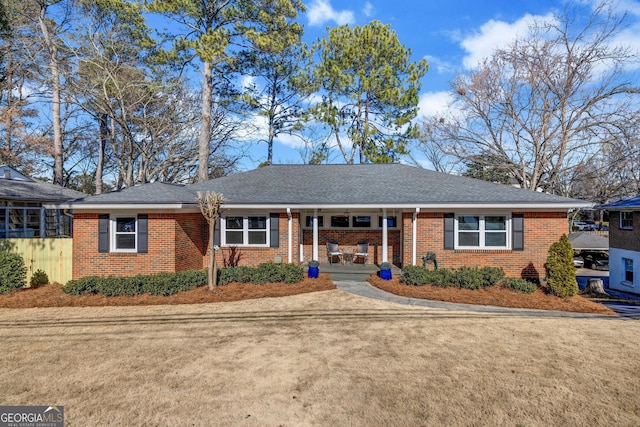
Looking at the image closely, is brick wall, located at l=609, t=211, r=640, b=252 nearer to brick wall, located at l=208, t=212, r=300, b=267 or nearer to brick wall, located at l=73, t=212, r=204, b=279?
brick wall, located at l=208, t=212, r=300, b=267

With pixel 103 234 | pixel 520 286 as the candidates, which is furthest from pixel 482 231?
pixel 103 234

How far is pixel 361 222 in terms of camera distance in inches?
532

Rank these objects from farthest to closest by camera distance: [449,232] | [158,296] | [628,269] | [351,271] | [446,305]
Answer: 1. [628,269]
2. [351,271]
3. [449,232]
4. [158,296]
5. [446,305]

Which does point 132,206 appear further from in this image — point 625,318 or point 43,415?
point 625,318

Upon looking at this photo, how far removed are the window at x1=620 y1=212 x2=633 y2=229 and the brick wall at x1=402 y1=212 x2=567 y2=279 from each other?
8877 mm

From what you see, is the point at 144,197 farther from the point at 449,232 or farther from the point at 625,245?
the point at 625,245

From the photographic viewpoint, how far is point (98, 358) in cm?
522

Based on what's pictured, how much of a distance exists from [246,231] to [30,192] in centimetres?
1363

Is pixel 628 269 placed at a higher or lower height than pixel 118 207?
lower

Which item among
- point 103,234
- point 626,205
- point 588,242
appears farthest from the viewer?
point 588,242

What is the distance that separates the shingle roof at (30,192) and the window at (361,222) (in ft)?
54.0

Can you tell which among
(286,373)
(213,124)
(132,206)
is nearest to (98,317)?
(132,206)

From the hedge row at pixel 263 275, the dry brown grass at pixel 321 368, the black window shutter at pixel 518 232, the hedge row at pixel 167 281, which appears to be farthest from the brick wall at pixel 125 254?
the black window shutter at pixel 518 232

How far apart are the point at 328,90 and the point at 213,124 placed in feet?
30.6
